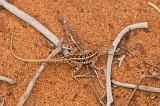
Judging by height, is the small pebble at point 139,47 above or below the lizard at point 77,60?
below

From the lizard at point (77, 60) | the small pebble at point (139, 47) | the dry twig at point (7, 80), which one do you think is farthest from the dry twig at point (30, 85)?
the small pebble at point (139, 47)

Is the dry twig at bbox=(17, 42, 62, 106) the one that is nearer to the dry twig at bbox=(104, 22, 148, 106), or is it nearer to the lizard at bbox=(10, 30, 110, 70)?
the lizard at bbox=(10, 30, 110, 70)

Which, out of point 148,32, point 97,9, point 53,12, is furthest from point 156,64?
point 53,12

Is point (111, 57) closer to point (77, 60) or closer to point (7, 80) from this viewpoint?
point (77, 60)

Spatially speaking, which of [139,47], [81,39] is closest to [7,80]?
[81,39]

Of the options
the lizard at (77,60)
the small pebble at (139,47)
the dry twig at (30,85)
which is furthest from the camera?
the small pebble at (139,47)

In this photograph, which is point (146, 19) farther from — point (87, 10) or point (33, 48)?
point (33, 48)

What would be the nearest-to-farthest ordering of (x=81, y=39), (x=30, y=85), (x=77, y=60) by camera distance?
(x=30, y=85) → (x=77, y=60) → (x=81, y=39)

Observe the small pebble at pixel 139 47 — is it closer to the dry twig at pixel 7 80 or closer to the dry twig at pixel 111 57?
the dry twig at pixel 111 57

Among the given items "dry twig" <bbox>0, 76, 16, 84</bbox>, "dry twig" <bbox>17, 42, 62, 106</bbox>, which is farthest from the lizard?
"dry twig" <bbox>0, 76, 16, 84</bbox>
